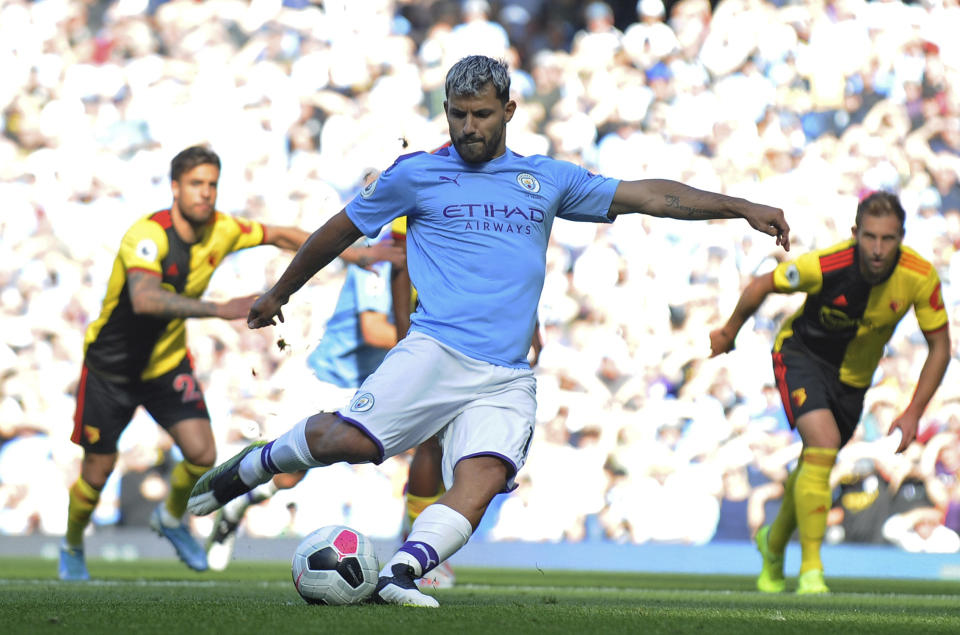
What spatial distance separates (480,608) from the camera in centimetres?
439

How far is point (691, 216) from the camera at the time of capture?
15.2 ft

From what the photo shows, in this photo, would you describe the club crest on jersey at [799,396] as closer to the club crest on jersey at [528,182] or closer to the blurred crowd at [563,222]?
the club crest on jersey at [528,182]

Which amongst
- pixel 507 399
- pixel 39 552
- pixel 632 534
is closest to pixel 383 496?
pixel 632 534

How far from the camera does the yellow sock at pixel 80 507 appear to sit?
725 centimetres

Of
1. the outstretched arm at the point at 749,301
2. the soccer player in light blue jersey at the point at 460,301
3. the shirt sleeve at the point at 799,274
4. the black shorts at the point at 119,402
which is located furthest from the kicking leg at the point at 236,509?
the soccer player in light blue jersey at the point at 460,301

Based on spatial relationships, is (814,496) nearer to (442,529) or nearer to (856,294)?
(856,294)

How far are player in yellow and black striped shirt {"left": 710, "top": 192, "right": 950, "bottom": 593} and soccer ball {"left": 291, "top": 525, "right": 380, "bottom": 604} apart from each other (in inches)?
101

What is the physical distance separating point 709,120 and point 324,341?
14.5 feet

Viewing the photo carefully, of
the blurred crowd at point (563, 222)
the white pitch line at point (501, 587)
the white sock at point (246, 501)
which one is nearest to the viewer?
the white pitch line at point (501, 587)

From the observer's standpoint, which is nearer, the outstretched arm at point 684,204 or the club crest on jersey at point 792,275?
the outstretched arm at point 684,204

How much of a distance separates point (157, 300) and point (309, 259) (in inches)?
78.6

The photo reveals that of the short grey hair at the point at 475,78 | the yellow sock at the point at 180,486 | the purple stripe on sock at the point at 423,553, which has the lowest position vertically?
the yellow sock at the point at 180,486

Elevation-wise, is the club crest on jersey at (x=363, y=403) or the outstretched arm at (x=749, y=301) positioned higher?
the outstretched arm at (x=749, y=301)

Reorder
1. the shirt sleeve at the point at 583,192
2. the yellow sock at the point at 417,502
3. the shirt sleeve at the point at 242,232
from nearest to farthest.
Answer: the shirt sleeve at the point at 583,192, the yellow sock at the point at 417,502, the shirt sleeve at the point at 242,232
